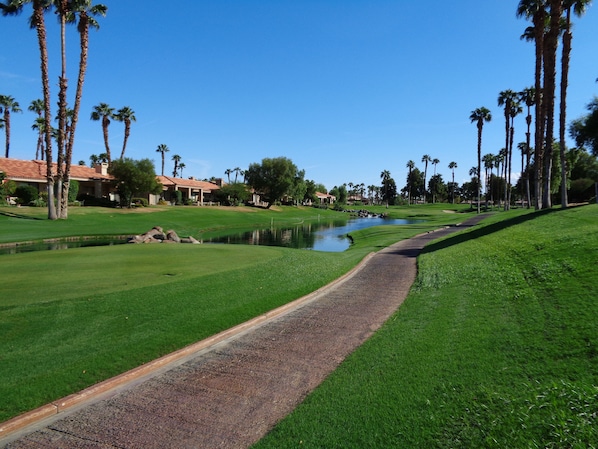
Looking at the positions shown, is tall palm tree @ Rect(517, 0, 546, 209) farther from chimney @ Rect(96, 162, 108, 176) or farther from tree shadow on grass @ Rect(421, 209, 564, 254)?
chimney @ Rect(96, 162, 108, 176)

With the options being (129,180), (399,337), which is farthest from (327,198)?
(399,337)

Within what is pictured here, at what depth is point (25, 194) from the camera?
46.8 meters

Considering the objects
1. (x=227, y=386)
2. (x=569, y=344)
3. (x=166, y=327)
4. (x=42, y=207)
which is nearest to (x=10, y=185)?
(x=42, y=207)

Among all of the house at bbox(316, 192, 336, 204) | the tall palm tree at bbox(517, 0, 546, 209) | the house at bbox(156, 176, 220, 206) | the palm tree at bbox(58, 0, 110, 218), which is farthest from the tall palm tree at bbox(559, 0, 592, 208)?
the house at bbox(316, 192, 336, 204)

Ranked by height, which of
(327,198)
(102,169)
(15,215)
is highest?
(102,169)

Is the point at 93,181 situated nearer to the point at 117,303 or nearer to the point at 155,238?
the point at 155,238

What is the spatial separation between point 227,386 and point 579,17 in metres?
34.4

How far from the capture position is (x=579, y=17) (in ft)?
87.4

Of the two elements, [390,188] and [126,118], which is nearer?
[126,118]

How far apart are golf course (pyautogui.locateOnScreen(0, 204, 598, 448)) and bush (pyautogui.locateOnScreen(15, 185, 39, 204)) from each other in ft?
130

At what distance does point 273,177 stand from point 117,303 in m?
84.4

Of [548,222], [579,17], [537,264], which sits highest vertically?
[579,17]

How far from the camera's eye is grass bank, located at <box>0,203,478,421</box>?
19.1 ft

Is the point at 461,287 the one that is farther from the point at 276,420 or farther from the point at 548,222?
the point at 548,222
